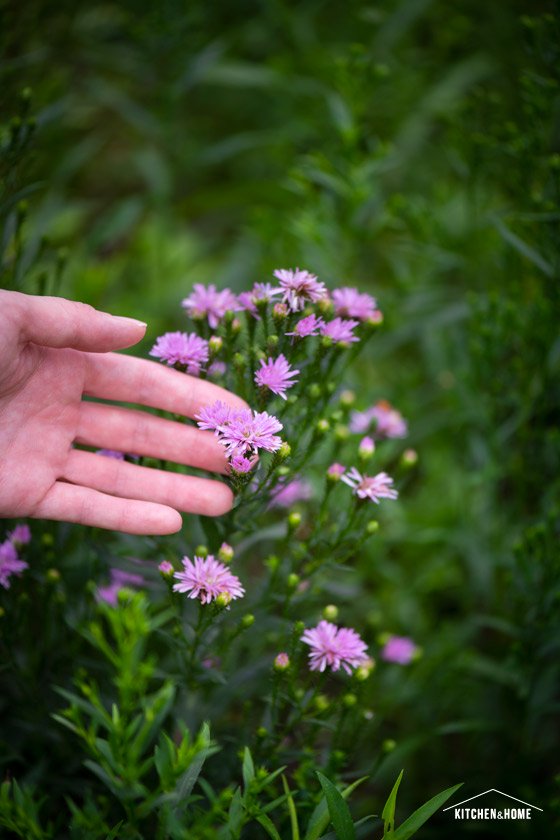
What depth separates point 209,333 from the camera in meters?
1.71

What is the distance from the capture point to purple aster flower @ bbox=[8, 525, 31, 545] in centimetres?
169

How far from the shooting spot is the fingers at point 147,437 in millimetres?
1694

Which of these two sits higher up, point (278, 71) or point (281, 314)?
point (278, 71)

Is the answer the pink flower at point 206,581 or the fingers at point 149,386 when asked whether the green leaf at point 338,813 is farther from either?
the fingers at point 149,386

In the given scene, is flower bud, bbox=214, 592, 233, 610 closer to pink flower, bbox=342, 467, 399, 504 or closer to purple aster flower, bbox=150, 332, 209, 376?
pink flower, bbox=342, 467, 399, 504

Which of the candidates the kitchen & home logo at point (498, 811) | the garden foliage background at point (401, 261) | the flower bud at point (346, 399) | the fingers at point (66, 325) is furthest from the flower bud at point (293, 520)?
the kitchen & home logo at point (498, 811)

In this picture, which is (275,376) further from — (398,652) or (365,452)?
(398,652)

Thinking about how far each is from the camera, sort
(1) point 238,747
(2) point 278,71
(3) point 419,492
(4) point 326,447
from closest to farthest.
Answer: (1) point 238,747 < (4) point 326,447 < (3) point 419,492 < (2) point 278,71

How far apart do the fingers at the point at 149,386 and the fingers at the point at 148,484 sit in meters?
0.16

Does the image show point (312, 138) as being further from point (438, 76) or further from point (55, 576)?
point (55, 576)

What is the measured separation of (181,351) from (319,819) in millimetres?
1031

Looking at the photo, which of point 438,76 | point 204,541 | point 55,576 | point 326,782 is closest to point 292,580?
point 204,541

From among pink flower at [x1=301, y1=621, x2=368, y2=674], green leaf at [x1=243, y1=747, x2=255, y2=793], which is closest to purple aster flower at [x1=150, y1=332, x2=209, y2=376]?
pink flower at [x1=301, y1=621, x2=368, y2=674]

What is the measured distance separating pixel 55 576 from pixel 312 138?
2.80m
